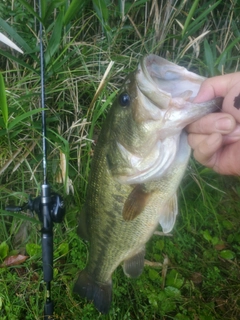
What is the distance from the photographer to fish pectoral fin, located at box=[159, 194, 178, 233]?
157 centimetres

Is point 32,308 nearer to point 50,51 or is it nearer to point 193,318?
point 193,318

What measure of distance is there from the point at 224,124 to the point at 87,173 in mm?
1279

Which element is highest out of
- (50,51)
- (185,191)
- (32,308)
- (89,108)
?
(50,51)

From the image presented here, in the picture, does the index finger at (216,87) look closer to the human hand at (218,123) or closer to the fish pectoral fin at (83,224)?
the human hand at (218,123)

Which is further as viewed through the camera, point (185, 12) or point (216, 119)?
point (185, 12)

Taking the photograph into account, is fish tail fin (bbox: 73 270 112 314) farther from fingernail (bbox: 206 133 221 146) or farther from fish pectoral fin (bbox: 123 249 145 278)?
fingernail (bbox: 206 133 221 146)

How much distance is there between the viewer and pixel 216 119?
126 cm

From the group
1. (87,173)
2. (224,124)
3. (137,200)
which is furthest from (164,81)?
(87,173)

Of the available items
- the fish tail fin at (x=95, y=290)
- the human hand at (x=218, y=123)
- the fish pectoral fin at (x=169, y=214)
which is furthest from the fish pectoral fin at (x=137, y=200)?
the fish tail fin at (x=95, y=290)

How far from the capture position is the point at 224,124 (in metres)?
1.25

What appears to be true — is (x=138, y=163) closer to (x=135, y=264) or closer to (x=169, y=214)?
(x=169, y=214)

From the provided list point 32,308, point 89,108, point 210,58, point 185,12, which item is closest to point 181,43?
point 185,12

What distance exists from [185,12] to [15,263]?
7.09ft

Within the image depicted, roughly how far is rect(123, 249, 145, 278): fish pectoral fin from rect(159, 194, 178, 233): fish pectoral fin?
30 centimetres
